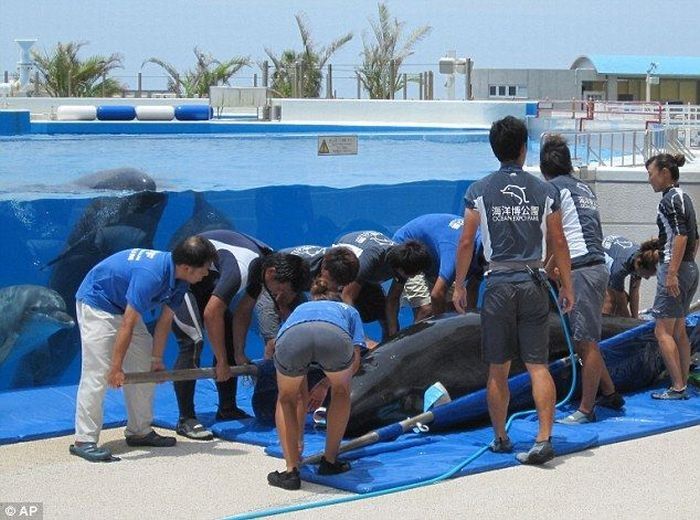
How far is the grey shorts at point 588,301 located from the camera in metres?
8.23

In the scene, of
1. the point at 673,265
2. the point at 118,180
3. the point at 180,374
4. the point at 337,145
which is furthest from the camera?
the point at 337,145

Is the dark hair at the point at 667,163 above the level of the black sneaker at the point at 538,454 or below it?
above

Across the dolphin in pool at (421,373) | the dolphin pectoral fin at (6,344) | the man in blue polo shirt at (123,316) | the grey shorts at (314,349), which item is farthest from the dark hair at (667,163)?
the dolphin pectoral fin at (6,344)

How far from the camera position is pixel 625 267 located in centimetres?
990

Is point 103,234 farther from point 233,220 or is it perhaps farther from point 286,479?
point 286,479

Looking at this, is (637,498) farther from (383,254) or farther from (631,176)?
(631,176)

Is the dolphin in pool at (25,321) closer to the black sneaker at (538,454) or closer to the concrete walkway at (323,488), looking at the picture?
the concrete walkway at (323,488)

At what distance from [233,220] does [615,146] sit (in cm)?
472

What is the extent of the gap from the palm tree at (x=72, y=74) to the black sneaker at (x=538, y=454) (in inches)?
1238

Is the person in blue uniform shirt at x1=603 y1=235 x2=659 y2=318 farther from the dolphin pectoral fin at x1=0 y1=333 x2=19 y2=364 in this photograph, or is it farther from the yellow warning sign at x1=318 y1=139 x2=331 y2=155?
the dolphin pectoral fin at x1=0 y1=333 x2=19 y2=364

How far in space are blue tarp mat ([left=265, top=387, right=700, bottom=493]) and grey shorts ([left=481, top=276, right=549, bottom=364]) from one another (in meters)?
0.63

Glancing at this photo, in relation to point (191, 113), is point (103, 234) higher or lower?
lower

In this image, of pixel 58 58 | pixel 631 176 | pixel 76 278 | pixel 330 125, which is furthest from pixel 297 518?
pixel 58 58


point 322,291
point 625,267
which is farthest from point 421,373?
point 625,267
